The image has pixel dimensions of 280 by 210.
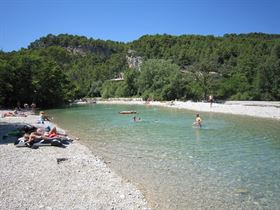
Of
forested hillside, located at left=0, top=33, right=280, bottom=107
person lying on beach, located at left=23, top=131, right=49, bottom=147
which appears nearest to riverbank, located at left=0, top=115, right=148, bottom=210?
person lying on beach, located at left=23, top=131, right=49, bottom=147

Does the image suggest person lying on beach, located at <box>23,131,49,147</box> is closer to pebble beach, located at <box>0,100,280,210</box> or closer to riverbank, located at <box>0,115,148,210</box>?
pebble beach, located at <box>0,100,280,210</box>

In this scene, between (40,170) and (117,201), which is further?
(40,170)

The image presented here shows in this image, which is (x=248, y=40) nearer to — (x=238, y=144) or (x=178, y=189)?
(x=238, y=144)

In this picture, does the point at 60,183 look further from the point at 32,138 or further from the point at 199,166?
the point at 32,138

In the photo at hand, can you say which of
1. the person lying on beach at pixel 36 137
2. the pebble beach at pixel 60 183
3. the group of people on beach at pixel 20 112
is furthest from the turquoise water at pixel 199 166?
the group of people on beach at pixel 20 112

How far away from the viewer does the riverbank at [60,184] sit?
35.7ft

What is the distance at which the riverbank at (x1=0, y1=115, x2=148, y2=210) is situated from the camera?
35.7 feet

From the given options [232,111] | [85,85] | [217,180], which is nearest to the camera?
[217,180]

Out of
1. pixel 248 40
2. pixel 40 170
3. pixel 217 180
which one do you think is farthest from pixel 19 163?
pixel 248 40

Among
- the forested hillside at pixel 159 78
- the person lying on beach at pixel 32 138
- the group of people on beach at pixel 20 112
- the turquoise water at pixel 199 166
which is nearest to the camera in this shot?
the turquoise water at pixel 199 166

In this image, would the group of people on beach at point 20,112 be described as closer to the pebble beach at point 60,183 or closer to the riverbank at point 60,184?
the pebble beach at point 60,183

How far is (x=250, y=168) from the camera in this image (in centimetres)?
1689

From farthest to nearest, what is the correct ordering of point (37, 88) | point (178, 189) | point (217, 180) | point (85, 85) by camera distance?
point (85, 85)
point (37, 88)
point (217, 180)
point (178, 189)

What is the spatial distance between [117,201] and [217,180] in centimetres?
536
